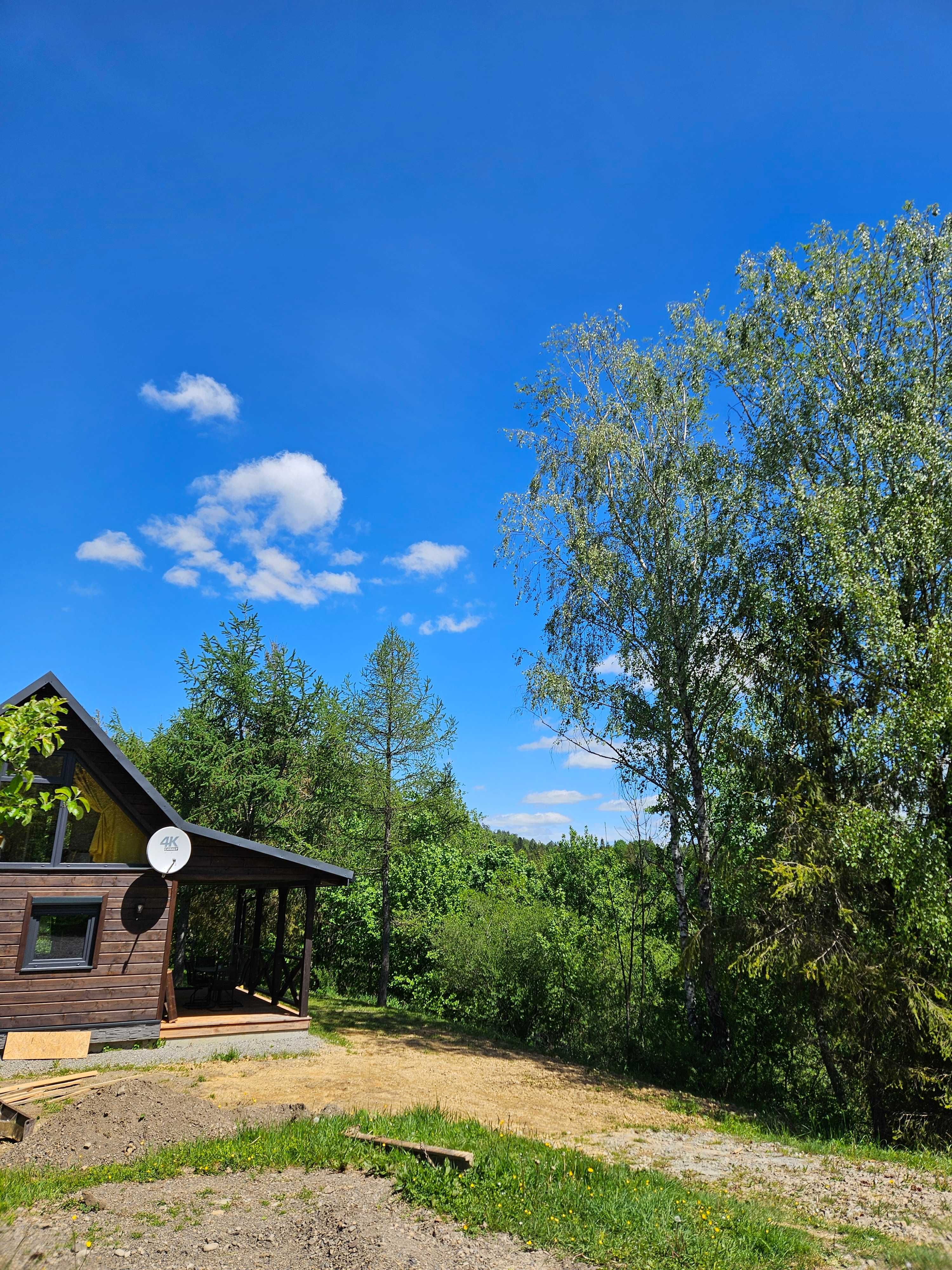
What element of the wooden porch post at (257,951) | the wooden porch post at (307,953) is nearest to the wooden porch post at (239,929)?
the wooden porch post at (257,951)

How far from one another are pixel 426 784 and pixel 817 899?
11501mm

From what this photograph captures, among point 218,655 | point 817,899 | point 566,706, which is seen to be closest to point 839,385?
point 566,706

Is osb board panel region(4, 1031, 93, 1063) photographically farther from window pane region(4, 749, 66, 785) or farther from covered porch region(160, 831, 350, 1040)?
window pane region(4, 749, 66, 785)

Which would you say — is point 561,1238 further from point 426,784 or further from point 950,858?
point 426,784

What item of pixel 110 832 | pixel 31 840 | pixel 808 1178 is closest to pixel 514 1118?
pixel 808 1178

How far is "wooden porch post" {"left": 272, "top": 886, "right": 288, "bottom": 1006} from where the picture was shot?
48.7ft

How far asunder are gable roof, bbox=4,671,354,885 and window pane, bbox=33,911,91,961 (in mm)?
2044

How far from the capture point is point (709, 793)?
52.4 ft

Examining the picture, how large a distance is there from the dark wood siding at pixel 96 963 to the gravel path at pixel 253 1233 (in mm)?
6204

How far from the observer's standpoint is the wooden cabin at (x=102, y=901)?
441 inches

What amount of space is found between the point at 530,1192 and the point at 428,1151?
40.9 inches

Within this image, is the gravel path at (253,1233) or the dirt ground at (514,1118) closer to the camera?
the gravel path at (253,1233)

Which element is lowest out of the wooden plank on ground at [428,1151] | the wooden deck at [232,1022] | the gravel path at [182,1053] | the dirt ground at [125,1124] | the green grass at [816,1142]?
the green grass at [816,1142]

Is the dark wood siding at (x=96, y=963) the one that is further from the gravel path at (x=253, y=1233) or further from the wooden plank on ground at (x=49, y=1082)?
the gravel path at (x=253, y=1233)
